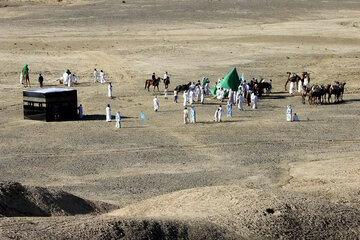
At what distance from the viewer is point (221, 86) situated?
4047 cm

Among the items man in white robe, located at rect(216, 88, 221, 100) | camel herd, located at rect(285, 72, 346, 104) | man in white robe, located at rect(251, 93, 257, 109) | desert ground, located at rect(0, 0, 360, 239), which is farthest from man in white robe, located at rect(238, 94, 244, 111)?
camel herd, located at rect(285, 72, 346, 104)

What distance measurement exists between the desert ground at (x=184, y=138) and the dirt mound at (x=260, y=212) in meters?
0.04

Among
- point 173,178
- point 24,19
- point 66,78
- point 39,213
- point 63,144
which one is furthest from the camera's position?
point 24,19

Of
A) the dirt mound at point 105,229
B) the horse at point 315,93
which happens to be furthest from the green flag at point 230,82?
the dirt mound at point 105,229

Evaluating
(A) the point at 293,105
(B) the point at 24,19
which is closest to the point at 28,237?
(A) the point at 293,105

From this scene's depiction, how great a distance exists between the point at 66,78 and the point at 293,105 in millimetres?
15371

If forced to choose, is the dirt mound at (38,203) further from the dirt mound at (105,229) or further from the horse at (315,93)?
the horse at (315,93)

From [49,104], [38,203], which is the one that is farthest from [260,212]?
[49,104]

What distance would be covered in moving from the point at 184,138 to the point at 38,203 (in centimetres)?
1275

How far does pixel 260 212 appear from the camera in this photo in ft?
55.1

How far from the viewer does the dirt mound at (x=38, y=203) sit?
1842cm

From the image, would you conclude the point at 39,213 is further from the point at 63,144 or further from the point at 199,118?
the point at 199,118

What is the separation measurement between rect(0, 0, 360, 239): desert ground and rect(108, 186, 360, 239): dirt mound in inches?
1.5

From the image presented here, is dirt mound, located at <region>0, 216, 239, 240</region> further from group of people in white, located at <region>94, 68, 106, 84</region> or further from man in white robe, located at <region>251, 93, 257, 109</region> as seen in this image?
group of people in white, located at <region>94, 68, 106, 84</region>
